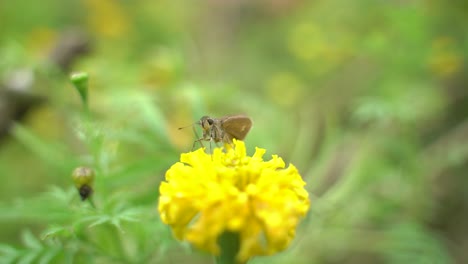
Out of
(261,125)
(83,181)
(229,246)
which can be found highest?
(261,125)

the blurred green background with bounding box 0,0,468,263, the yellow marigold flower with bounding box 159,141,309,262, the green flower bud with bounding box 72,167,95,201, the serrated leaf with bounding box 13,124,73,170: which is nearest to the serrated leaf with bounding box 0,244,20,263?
the blurred green background with bounding box 0,0,468,263

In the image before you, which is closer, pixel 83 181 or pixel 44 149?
pixel 83 181

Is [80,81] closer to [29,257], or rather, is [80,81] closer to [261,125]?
[29,257]

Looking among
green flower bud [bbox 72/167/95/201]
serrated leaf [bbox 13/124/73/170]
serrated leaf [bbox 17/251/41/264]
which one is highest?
serrated leaf [bbox 13/124/73/170]

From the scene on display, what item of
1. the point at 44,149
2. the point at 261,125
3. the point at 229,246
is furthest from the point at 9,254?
the point at 261,125

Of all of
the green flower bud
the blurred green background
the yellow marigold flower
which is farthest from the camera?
the blurred green background

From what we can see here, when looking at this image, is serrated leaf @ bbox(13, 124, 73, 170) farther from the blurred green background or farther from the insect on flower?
the insect on flower

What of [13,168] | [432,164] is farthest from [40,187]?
[432,164]
